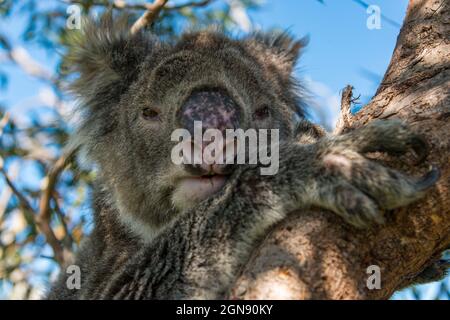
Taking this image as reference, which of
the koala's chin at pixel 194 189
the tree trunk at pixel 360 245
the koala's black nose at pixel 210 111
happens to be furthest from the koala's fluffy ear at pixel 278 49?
the tree trunk at pixel 360 245

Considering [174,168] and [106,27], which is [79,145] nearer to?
[106,27]

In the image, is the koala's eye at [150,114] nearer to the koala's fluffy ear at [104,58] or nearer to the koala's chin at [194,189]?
the koala's fluffy ear at [104,58]

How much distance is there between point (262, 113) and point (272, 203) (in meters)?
1.84

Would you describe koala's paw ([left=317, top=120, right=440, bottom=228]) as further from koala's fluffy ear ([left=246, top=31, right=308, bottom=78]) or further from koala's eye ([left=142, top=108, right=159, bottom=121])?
koala's fluffy ear ([left=246, top=31, right=308, bottom=78])

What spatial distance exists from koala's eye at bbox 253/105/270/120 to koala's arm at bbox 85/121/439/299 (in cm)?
142

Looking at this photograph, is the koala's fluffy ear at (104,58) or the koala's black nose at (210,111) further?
the koala's fluffy ear at (104,58)

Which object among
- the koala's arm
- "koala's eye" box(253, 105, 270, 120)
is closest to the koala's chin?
the koala's arm

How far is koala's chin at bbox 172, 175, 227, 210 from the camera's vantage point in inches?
138

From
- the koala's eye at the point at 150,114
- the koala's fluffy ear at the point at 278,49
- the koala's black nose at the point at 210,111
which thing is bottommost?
the koala's black nose at the point at 210,111

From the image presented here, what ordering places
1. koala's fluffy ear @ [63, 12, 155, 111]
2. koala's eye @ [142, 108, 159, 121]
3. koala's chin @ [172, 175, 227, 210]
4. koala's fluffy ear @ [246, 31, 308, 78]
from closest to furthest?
koala's chin @ [172, 175, 227, 210] < koala's eye @ [142, 108, 159, 121] < koala's fluffy ear @ [63, 12, 155, 111] < koala's fluffy ear @ [246, 31, 308, 78]

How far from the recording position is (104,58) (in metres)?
5.11

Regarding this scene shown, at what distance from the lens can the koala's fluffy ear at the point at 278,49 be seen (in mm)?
5551
